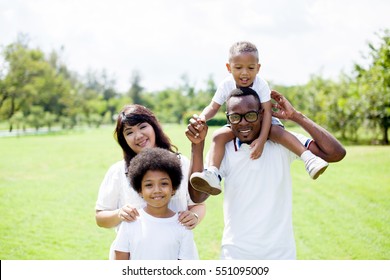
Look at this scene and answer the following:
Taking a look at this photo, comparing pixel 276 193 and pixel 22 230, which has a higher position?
pixel 276 193

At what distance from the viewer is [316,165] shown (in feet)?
6.10

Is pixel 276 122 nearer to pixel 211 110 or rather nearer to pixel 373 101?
pixel 211 110

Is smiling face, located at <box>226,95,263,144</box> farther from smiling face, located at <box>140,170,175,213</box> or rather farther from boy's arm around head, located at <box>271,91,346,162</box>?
smiling face, located at <box>140,170,175,213</box>

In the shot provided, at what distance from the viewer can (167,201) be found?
77.7 inches

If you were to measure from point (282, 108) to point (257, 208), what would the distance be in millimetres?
460

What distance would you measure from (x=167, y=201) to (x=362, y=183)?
637cm

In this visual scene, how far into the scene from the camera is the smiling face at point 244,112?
6.23 ft

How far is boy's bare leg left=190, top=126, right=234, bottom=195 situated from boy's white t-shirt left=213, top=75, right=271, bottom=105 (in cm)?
27

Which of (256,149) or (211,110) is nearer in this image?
(256,149)

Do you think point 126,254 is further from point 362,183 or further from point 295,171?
point 295,171

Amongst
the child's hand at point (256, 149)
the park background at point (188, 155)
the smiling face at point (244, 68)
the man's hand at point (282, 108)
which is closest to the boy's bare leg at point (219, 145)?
the child's hand at point (256, 149)

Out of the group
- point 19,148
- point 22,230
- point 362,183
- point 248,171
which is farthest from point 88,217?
point 19,148

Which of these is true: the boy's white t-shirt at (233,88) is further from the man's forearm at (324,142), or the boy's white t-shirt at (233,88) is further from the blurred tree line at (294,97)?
the blurred tree line at (294,97)

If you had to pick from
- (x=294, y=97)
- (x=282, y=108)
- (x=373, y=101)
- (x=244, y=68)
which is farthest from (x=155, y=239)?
(x=294, y=97)
